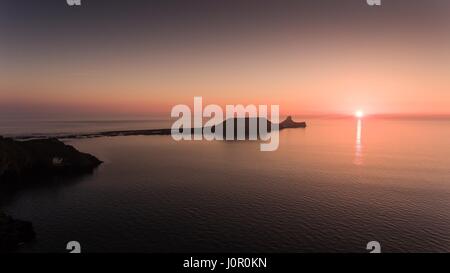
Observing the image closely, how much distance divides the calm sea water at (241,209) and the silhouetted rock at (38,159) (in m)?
7.10

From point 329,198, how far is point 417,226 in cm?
1397

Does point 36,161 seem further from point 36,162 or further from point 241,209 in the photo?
point 241,209

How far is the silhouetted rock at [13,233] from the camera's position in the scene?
3127cm

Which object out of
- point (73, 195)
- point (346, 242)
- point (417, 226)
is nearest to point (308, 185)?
→ point (417, 226)

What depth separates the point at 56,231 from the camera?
3603 cm

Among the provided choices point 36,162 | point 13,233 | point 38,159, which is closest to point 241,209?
point 13,233

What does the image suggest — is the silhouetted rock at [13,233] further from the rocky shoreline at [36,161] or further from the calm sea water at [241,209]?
the rocky shoreline at [36,161]

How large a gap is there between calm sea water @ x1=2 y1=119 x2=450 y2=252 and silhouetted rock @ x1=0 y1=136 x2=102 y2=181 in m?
7.10

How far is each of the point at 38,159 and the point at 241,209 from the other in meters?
56.6

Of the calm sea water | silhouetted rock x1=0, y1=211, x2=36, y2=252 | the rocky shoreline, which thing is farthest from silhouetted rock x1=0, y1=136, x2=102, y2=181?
silhouetted rock x1=0, y1=211, x2=36, y2=252

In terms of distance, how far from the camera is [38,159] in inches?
2913

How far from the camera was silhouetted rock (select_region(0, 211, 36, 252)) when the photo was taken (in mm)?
31267

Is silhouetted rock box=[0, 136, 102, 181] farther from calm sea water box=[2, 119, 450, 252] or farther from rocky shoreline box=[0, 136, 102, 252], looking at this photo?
calm sea water box=[2, 119, 450, 252]
